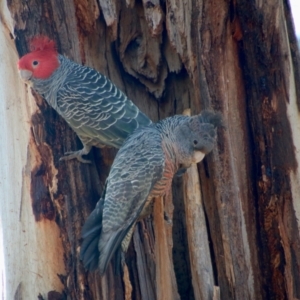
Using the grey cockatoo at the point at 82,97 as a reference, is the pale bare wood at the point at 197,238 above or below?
below

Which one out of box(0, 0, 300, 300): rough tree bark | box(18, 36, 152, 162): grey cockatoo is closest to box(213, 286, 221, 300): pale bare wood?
box(0, 0, 300, 300): rough tree bark

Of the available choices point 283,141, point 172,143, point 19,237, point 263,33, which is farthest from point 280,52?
point 19,237

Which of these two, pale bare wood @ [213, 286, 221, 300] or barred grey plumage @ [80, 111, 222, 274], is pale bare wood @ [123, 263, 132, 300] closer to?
barred grey plumage @ [80, 111, 222, 274]

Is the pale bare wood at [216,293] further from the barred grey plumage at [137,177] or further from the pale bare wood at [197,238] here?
the barred grey plumage at [137,177]

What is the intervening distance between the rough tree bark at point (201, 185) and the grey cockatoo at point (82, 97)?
0.12 m

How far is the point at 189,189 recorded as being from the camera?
372cm

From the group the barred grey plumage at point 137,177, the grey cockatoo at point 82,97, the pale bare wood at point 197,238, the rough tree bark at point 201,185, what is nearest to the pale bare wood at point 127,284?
the rough tree bark at point 201,185

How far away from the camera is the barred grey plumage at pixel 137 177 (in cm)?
328

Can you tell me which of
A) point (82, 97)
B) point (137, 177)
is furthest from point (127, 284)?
point (82, 97)

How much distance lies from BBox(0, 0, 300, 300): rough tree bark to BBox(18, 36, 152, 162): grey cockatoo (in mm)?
124

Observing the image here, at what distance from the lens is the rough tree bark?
11.9ft

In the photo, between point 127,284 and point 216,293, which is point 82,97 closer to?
point 127,284

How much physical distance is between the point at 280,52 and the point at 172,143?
872mm

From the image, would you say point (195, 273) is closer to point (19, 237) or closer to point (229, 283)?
point (229, 283)
